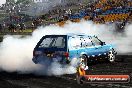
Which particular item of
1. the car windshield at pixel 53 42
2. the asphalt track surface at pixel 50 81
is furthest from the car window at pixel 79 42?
the asphalt track surface at pixel 50 81

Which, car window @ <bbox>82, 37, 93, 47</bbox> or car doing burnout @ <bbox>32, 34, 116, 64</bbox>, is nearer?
car doing burnout @ <bbox>32, 34, 116, 64</bbox>

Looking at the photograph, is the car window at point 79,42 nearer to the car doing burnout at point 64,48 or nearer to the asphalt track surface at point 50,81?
the car doing burnout at point 64,48

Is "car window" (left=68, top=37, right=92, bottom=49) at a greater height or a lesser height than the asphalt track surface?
greater

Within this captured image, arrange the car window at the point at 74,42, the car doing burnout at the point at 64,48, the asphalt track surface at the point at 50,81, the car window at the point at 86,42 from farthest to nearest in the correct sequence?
the car window at the point at 86,42
the car window at the point at 74,42
the car doing burnout at the point at 64,48
the asphalt track surface at the point at 50,81

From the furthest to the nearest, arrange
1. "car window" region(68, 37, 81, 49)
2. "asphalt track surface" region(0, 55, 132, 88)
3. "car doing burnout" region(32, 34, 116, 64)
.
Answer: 1. "car window" region(68, 37, 81, 49)
2. "car doing burnout" region(32, 34, 116, 64)
3. "asphalt track surface" region(0, 55, 132, 88)

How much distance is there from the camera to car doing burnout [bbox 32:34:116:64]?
1258 centimetres

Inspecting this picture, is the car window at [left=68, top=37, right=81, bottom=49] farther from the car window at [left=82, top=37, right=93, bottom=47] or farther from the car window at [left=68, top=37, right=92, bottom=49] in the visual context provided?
the car window at [left=82, top=37, right=93, bottom=47]

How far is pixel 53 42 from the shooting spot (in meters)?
13.1

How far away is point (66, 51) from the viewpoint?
12508 mm

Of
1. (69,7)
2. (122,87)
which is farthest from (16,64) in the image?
(69,7)

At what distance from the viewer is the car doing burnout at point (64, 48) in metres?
12.6

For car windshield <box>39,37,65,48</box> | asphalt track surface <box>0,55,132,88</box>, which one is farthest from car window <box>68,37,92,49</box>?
asphalt track surface <box>0,55,132,88</box>

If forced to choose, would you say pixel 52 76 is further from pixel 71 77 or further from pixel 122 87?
pixel 122 87

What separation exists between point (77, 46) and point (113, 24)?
949 inches
